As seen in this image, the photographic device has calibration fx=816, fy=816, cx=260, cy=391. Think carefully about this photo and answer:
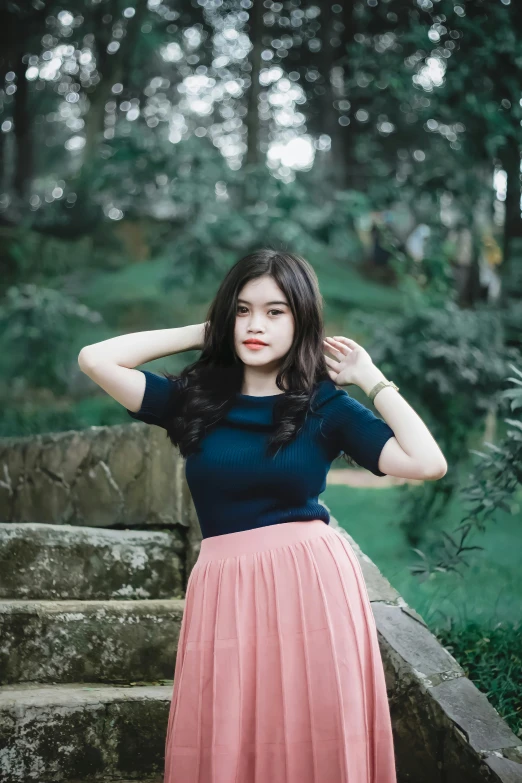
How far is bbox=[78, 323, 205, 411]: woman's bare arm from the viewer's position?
205 centimetres

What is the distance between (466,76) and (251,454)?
3595mm

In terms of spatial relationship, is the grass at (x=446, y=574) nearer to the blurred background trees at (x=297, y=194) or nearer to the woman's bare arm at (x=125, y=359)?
the blurred background trees at (x=297, y=194)

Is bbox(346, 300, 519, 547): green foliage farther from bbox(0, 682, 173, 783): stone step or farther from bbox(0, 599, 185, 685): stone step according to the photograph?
bbox(0, 682, 173, 783): stone step

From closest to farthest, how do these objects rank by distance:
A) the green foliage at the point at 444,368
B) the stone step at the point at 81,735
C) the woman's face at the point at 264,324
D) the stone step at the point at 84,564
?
the woman's face at the point at 264,324 < the stone step at the point at 81,735 < the stone step at the point at 84,564 < the green foliage at the point at 444,368

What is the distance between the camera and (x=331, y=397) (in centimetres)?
199

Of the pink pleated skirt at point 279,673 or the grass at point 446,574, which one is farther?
the grass at point 446,574

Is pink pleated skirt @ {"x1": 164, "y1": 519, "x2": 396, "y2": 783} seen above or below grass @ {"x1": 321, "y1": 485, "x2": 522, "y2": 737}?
above

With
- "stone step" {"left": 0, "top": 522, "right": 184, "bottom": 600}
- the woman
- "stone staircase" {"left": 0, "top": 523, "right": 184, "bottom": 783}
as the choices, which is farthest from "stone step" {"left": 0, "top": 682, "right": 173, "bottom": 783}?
the woman

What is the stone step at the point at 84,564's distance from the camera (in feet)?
9.59

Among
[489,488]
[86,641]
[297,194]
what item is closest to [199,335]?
[86,641]

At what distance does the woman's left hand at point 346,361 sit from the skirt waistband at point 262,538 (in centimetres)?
37

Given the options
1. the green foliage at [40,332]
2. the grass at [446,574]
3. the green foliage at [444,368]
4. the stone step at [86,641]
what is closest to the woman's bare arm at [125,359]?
the stone step at [86,641]

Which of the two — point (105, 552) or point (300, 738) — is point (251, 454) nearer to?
point (300, 738)

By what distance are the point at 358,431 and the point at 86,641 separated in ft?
4.45
